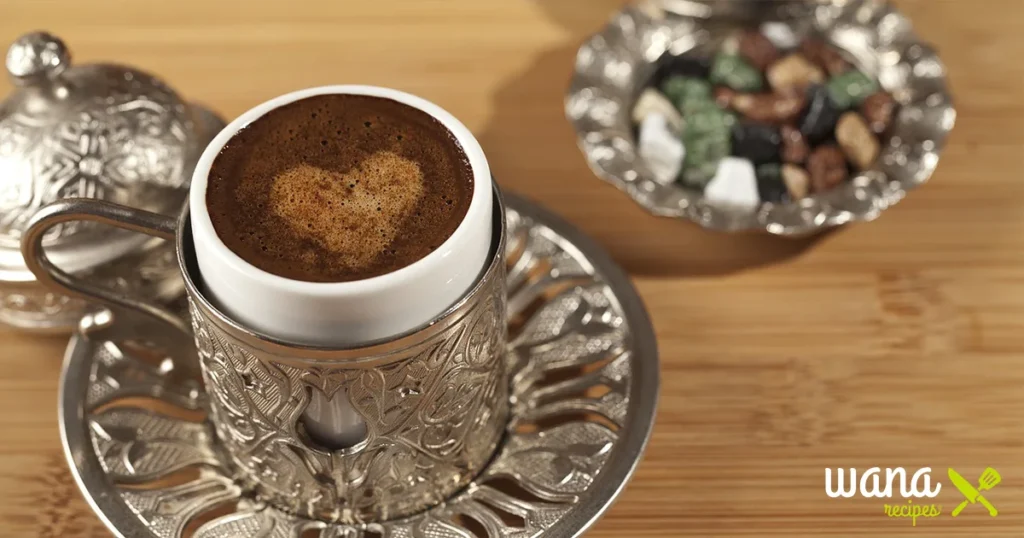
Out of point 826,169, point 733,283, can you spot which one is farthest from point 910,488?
point 826,169

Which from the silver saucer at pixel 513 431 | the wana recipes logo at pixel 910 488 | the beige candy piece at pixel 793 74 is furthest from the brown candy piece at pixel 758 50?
the wana recipes logo at pixel 910 488

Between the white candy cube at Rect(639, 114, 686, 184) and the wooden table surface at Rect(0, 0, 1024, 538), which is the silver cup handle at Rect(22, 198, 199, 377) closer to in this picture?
the wooden table surface at Rect(0, 0, 1024, 538)

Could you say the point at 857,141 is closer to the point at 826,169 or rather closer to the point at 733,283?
the point at 826,169

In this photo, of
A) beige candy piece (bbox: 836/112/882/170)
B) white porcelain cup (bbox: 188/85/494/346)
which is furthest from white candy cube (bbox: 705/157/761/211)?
white porcelain cup (bbox: 188/85/494/346)

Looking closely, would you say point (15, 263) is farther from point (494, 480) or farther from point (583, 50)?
point (583, 50)

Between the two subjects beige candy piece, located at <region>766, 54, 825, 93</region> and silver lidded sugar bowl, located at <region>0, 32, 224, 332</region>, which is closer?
silver lidded sugar bowl, located at <region>0, 32, 224, 332</region>
